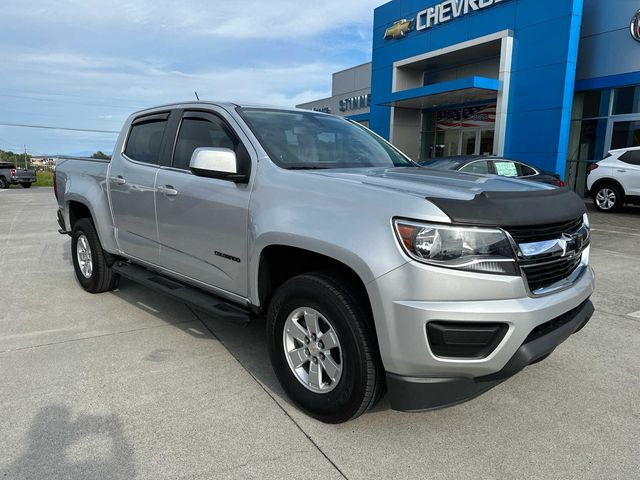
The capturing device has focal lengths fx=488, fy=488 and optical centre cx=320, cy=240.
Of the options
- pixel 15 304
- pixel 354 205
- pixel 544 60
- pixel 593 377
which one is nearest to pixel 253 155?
pixel 354 205

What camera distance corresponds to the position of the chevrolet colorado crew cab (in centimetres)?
222

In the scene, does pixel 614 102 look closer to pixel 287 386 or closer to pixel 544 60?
pixel 544 60

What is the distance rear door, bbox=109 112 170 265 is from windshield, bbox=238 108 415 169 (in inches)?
42.7

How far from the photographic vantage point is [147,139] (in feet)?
14.3

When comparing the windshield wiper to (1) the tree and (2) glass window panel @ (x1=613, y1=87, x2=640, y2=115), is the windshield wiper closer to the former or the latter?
(1) the tree

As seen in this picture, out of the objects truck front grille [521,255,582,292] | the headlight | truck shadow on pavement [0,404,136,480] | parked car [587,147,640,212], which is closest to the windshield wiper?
the headlight

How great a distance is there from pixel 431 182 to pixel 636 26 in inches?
562

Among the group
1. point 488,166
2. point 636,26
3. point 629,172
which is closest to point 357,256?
point 488,166

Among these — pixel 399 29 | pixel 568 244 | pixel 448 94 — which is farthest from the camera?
pixel 399 29

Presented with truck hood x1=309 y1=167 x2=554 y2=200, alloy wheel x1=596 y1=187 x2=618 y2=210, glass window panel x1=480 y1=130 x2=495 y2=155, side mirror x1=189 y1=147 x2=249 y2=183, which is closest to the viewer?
truck hood x1=309 y1=167 x2=554 y2=200

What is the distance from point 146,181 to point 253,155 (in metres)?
1.34

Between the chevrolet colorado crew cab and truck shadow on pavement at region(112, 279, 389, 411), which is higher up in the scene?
the chevrolet colorado crew cab

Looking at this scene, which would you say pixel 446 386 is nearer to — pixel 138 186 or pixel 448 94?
pixel 138 186

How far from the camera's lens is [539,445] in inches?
101
